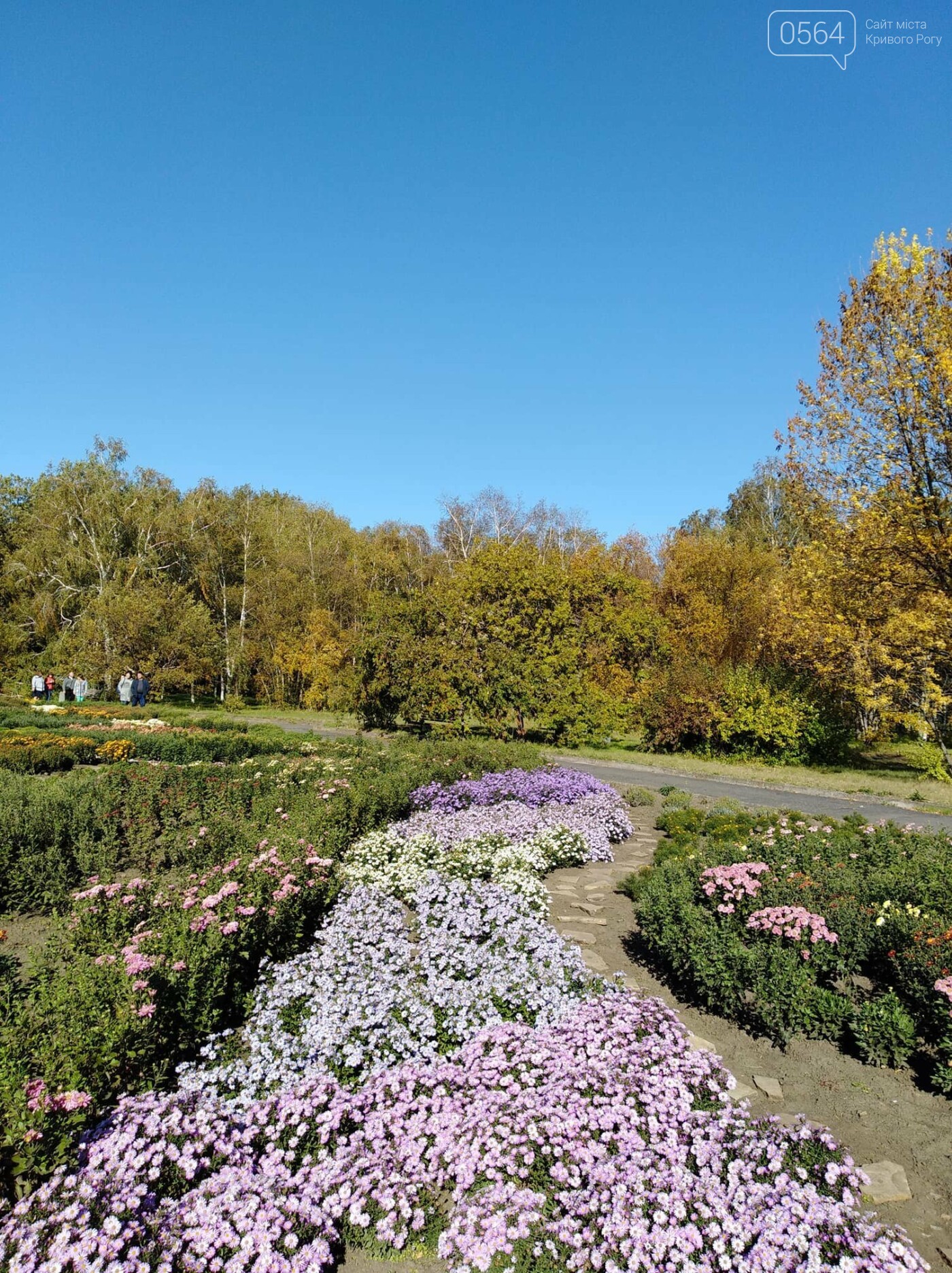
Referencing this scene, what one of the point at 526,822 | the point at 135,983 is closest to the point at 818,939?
the point at 135,983

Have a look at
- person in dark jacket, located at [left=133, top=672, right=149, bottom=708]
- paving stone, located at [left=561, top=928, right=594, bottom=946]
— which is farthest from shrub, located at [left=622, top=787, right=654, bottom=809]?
person in dark jacket, located at [left=133, top=672, right=149, bottom=708]

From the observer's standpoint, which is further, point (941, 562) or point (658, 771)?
point (658, 771)

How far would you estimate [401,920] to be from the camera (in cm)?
532

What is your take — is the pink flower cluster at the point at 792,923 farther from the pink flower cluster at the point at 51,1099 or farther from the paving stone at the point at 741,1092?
the pink flower cluster at the point at 51,1099

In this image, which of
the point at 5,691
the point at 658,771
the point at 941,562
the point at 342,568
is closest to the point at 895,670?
the point at 941,562

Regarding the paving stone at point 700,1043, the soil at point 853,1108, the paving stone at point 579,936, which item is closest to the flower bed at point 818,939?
the soil at point 853,1108

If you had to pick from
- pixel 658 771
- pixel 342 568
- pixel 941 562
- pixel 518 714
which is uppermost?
pixel 342 568

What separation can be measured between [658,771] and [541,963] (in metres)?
11.0

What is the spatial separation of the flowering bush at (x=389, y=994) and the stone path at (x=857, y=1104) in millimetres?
748

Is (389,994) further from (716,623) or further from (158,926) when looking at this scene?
(716,623)

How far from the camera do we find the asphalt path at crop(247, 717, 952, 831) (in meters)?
10.6

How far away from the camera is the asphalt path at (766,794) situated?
10562 millimetres

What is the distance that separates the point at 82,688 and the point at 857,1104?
28425 mm

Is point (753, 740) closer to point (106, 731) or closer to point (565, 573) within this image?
point (565, 573)
